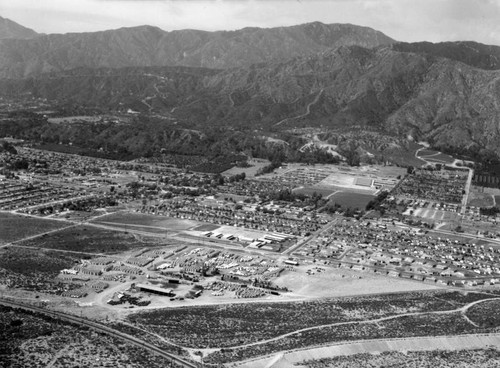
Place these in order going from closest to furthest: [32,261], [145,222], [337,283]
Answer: [337,283] → [32,261] → [145,222]

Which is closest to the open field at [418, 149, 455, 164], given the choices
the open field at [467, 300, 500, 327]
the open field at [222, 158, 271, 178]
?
the open field at [222, 158, 271, 178]

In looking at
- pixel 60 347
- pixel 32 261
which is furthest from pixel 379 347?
pixel 32 261

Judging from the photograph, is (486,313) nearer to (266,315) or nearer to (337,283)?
(337,283)

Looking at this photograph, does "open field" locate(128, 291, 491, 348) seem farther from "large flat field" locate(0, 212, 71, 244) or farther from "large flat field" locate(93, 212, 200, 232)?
"large flat field" locate(0, 212, 71, 244)

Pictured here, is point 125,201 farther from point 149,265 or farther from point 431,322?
point 431,322

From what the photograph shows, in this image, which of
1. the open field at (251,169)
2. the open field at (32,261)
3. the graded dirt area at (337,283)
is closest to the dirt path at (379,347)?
the graded dirt area at (337,283)

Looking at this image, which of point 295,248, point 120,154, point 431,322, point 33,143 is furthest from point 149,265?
point 33,143
